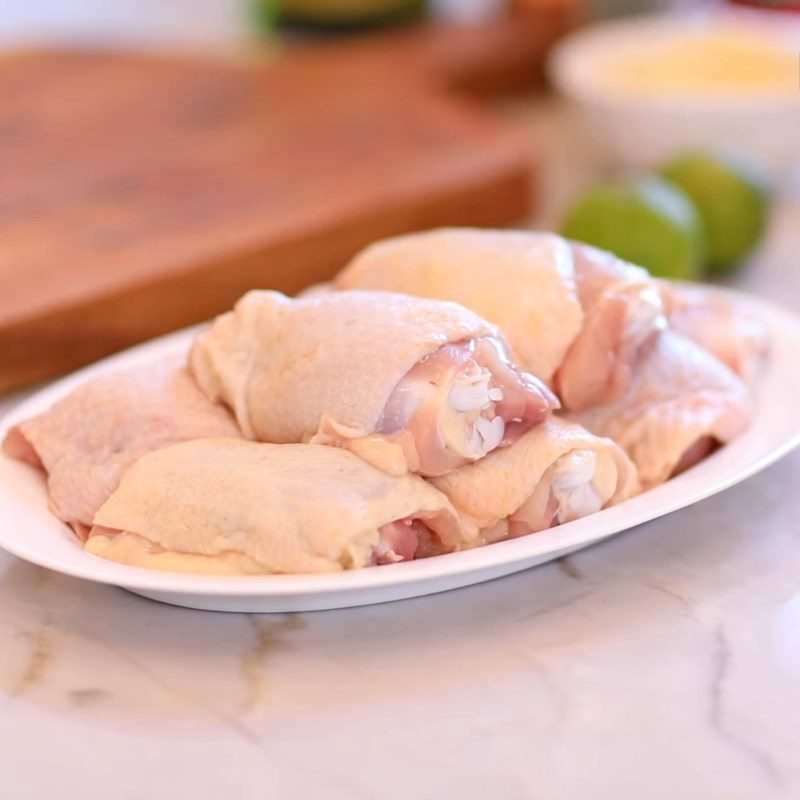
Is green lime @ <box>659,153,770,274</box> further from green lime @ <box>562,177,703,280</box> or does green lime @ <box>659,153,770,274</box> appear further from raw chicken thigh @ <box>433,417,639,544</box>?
raw chicken thigh @ <box>433,417,639,544</box>

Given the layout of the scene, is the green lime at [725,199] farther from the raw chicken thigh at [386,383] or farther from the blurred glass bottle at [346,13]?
the blurred glass bottle at [346,13]

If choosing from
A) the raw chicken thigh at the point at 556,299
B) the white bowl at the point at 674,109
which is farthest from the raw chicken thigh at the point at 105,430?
the white bowl at the point at 674,109

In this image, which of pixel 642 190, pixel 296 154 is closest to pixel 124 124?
pixel 296 154

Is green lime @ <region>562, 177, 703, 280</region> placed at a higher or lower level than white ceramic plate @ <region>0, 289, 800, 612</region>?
higher

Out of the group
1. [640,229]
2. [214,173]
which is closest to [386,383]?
[640,229]

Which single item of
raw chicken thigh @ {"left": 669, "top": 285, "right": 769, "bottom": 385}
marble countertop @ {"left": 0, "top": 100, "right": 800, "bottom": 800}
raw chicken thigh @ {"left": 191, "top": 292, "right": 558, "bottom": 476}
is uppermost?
raw chicken thigh @ {"left": 191, "top": 292, "right": 558, "bottom": 476}

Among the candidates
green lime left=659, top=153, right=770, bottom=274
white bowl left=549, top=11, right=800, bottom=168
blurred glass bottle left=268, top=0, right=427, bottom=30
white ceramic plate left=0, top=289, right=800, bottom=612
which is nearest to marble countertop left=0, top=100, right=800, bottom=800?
white ceramic plate left=0, top=289, right=800, bottom=612

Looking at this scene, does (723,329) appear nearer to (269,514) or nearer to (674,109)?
(269,514)
